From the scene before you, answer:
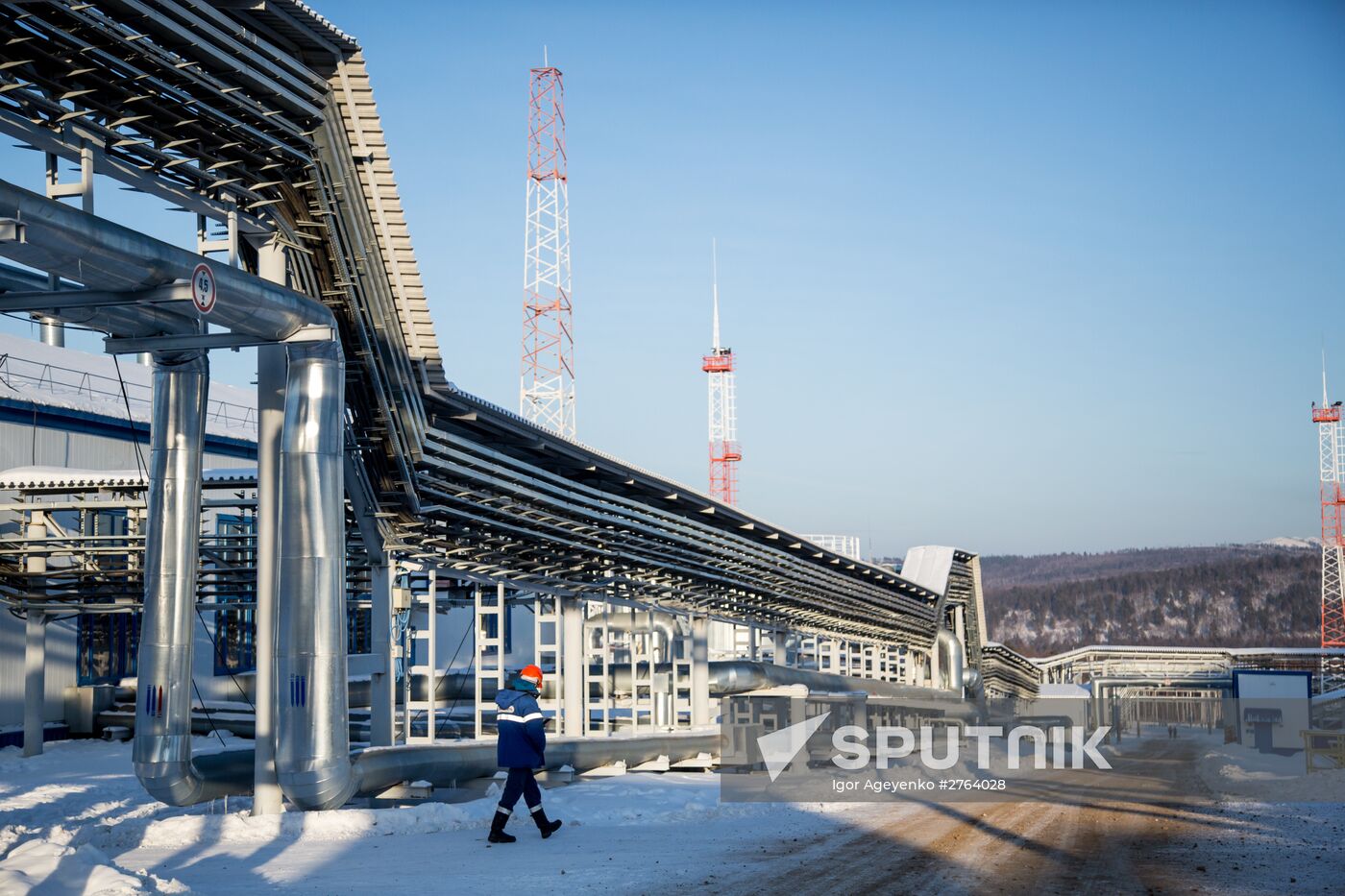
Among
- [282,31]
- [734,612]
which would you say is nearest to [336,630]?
[282,31]

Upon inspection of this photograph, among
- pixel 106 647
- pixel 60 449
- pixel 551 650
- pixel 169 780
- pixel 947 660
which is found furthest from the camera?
pixel 947 660

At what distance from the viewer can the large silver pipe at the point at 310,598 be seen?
15688 millimetres

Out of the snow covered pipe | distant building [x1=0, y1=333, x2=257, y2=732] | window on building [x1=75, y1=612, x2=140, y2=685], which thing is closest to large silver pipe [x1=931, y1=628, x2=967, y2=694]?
the snow covered pipe

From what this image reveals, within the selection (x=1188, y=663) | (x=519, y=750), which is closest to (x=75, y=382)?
(x=519, y=750)

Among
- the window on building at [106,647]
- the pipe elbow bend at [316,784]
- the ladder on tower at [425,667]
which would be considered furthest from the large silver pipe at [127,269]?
the window on building at [106,647]

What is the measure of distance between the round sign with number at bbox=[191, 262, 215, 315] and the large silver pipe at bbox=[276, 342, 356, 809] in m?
1.93

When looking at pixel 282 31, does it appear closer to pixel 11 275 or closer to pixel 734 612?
pixel 11 275

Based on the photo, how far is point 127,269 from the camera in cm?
1341

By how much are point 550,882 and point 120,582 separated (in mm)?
20586

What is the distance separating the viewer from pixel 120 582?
28.7 metres

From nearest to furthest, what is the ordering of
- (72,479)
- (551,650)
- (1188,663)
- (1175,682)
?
(72,479), (551,650), (1175,682), (1188,663)

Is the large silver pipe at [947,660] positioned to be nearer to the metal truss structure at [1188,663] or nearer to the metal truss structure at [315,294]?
the metal truss structure at [315,294]

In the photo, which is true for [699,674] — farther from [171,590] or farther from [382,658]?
[171,590]

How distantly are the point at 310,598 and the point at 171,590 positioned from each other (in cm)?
220
